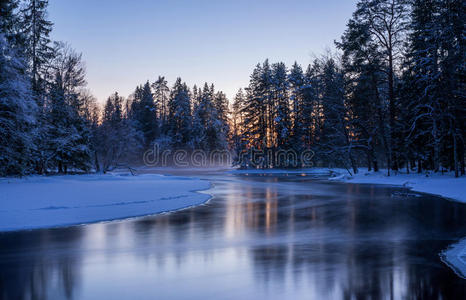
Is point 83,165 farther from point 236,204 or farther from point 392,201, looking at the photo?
point 392,201

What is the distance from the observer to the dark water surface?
236 inches

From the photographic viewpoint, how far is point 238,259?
8.02 meters

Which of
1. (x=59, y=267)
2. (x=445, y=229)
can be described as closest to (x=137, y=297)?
(x=59, y=267)

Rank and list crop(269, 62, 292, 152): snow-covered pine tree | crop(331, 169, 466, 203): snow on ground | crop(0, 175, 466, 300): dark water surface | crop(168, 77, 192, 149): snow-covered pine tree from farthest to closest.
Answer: crop(168, 77, 192, 149): snow-covered pine tree → crop(269, 62, 292, 152): snow-covered pine tree → crop(331, 169, 466, 203): snow on ground → crop(0, 175, 466, 300): dark water surface

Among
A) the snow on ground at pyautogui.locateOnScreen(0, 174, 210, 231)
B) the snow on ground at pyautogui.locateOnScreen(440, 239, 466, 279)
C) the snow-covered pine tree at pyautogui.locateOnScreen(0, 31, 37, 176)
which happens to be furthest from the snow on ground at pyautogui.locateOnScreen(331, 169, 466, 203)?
the snow-covered pine tree at pyautogui.locateOnScreen(0, 31, 37, 176)

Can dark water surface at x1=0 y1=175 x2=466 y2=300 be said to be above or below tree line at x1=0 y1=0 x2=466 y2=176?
below

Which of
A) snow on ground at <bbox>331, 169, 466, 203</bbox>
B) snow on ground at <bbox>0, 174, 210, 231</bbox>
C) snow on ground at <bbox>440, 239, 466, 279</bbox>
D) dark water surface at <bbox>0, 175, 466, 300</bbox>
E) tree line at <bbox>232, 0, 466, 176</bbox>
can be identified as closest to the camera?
dark water surface at <bbox>0, 175, 466, 300</bbox>

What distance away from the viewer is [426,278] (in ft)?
21.4

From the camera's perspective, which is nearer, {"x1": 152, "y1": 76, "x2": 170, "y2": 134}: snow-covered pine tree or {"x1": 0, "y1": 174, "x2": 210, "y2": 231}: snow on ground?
{"x1": 0, "y1": 174, "x2": 210, "y2": 231}: snow on ground

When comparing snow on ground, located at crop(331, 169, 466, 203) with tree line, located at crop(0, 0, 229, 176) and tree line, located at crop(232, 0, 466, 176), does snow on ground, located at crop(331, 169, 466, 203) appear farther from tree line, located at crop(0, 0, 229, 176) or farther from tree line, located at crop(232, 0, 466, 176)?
tree line, located at crop(0, 0, 229, 176)

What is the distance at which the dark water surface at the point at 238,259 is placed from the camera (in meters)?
6.00

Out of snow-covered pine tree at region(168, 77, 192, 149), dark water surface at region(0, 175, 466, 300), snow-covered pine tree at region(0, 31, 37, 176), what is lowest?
dark water surface at region(0, 175, 466, 300)

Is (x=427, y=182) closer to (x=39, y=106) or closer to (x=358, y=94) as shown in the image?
(x=358, y=94)

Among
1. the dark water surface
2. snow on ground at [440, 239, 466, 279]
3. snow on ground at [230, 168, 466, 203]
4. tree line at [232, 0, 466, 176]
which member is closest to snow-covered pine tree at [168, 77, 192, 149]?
tree line at [232, 0, 466, 176]
